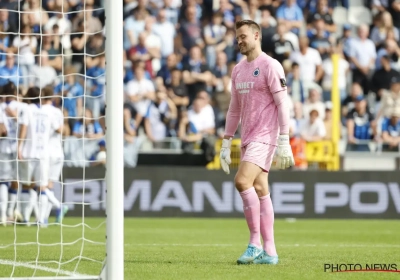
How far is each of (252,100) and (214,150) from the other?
8874mm

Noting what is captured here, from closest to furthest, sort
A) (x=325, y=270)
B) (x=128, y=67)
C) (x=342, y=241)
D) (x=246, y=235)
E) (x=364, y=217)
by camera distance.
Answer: (x=325, y=270) → (x=342, y=241) → (x=246, y=235) → (x=364, y=217) → (x=128, y=67)

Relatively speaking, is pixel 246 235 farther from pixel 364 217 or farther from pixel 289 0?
pixel 289 0

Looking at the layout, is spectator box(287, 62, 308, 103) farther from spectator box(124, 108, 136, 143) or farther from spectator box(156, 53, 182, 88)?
spectator box(124, 108, 136, 143)

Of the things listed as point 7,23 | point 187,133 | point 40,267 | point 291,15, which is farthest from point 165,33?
point 40,267

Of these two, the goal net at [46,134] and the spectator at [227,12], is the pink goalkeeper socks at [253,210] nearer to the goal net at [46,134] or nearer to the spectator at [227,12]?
the goal net at [46,134]

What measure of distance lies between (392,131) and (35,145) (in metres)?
7.39

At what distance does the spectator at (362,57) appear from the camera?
1959cm

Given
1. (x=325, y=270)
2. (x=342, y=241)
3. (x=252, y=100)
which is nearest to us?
(x=325, y=270)

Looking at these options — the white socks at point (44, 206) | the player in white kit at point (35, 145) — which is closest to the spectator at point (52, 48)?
the player in white kit at point (35, 145)

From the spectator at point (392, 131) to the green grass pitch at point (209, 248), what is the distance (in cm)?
191

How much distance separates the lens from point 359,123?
1859 centimetres

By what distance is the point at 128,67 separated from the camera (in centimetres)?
1912

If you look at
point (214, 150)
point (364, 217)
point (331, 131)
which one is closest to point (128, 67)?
point (214, 150)

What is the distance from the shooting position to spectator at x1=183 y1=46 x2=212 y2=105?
18828 mm
